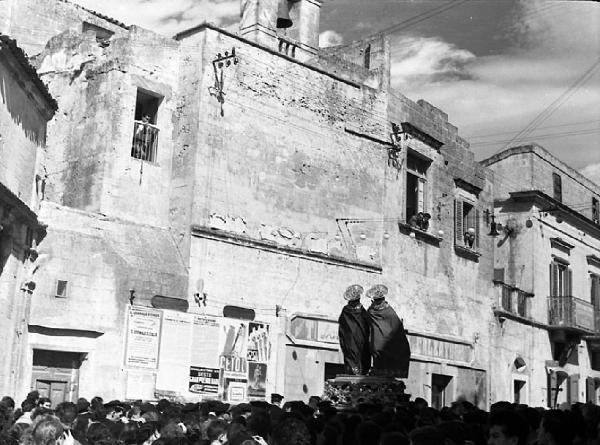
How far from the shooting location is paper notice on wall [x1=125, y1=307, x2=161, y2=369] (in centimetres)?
1784

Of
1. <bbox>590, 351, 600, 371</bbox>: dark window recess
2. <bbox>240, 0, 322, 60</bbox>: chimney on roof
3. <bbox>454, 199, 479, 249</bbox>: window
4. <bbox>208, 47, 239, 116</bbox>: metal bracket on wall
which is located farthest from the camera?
<bbox>590, 351, 600, 371</bbox>: dark window recess

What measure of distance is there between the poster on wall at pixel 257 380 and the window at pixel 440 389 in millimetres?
6440

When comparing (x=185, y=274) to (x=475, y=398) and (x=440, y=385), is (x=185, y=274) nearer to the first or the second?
(x=440, y=385)

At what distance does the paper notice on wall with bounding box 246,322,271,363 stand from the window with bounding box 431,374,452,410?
20.9 ft

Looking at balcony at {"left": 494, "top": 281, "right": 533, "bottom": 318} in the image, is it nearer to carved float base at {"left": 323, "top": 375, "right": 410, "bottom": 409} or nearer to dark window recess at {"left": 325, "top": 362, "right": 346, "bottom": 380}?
dark window recess at {"left": 325, "top": 362, "right": 346, "bottom": 380}

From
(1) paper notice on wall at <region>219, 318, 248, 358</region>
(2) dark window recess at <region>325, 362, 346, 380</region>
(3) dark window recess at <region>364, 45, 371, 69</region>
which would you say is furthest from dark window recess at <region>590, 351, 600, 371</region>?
→ (1) paper notice on wall at <region>219, 318, 248, 358</region>

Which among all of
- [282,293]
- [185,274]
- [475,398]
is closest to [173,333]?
[185,274]

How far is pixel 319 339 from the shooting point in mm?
21344

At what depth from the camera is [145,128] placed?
64.9 ft

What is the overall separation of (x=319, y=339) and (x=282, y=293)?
144 centimetres

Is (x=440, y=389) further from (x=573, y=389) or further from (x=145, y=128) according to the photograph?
(x=145, y=128)

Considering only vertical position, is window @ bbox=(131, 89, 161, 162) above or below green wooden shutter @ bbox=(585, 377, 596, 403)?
above

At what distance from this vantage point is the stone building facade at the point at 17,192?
15.1 m

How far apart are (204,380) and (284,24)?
10.1 meters
